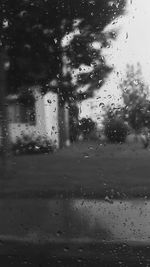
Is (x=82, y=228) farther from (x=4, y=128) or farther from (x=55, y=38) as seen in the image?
(x=55, y=38)

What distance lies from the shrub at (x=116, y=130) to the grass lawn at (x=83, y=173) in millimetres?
29

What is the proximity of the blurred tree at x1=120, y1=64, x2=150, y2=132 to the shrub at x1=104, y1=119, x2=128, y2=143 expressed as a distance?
0.03 m

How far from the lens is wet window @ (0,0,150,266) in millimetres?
2248

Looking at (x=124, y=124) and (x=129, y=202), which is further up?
(x=124, y=124)

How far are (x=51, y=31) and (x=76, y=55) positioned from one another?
12cm

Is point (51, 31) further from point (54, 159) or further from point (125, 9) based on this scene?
point (54, 159)

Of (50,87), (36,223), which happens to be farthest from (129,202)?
(50,87)

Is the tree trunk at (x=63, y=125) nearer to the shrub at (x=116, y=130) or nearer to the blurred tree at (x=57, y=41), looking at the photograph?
the blurred tree at (x=57, y=41)

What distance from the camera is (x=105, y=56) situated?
7.39 ft

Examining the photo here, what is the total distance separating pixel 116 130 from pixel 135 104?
110 mm

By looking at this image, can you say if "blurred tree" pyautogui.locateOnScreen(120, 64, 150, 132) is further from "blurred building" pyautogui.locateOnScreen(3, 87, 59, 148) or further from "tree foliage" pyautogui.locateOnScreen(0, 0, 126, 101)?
"blurred building" pyautogui.locateOnScreen(3, 87, 59, 148)

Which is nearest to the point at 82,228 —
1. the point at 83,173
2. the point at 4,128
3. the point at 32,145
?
the point at 83,173

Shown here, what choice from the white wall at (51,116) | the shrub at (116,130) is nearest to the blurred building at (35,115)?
the white wall at (51,116)

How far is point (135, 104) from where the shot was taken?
2.28 metres
